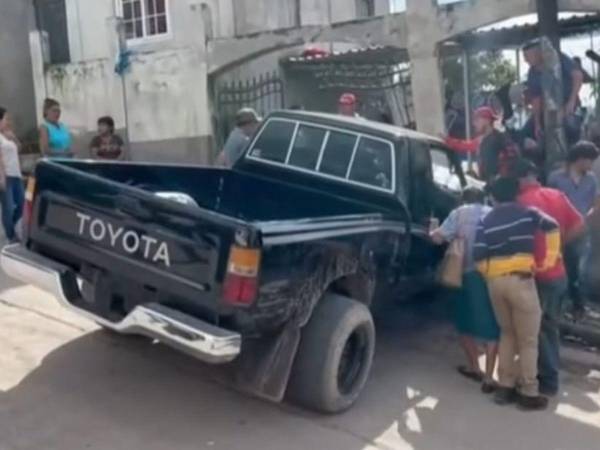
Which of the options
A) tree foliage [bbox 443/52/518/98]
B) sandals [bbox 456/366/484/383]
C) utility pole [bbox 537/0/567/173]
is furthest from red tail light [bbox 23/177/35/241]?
tree foliage [bbox 443/52/518/98]

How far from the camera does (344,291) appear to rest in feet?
17.3

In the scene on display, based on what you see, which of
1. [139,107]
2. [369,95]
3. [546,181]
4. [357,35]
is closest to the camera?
[546,181]

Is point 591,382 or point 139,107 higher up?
point 139,107

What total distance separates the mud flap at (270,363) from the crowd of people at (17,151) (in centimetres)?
475

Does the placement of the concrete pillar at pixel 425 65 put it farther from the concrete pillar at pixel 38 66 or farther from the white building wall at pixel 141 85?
the concrete pillar at pixel 38 66

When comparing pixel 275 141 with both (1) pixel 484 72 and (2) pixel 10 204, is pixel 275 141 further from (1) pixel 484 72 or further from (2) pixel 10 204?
(1) pixel 484 72

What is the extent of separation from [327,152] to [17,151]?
13.4 feet

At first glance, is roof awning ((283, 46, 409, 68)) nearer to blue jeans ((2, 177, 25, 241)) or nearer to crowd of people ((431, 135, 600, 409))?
blue jeans ((2, 177, 25, 241))

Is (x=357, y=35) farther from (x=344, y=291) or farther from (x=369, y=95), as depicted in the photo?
(x=344, y=291)

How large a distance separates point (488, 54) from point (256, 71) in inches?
196

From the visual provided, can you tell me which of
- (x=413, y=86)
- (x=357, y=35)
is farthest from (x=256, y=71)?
(x=413, y=86)

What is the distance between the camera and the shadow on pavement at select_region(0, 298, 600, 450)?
452 centimetres

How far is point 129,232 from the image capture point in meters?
4.66

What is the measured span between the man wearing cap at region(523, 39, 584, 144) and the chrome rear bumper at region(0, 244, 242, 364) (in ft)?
15.3
